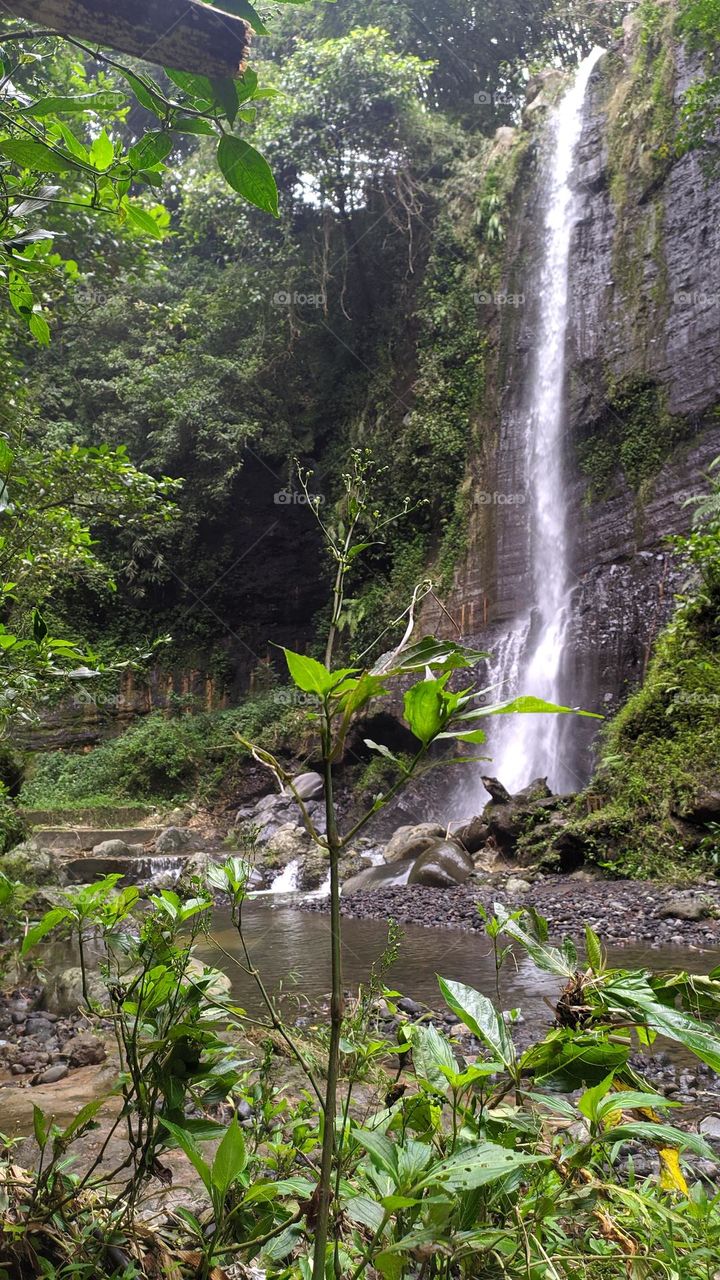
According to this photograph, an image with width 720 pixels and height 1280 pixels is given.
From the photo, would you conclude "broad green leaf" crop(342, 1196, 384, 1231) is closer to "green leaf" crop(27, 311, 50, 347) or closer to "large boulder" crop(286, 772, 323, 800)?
"green leaf" crop(27, 311, 50, 347)

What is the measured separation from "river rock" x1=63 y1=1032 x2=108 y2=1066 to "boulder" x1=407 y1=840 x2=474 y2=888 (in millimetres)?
5312

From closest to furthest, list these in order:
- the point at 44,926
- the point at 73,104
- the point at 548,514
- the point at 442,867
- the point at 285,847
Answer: the point at 44,926, the point at 73,104, the point at 442,867, the point at 285,847, the point at 548,514

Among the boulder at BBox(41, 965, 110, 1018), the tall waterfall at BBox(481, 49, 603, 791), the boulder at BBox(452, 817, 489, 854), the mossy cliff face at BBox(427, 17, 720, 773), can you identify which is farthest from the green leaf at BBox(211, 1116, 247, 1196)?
the mossy cliff face at BBox(427, 17, 720, 773)

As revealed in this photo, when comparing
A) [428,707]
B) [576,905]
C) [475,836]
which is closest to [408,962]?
[576,905]

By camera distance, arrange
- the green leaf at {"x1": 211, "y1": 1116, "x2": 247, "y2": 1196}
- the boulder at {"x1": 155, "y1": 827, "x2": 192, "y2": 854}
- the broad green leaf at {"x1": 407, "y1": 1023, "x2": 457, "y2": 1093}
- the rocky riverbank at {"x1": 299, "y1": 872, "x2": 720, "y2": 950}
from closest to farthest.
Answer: the green leaf at {"x1": 211, "y1": 1116, "x2": 247, "y2": 1196}, the broad green leaf at {"x1": 407, "y1": 1023, "x2": 457, "y2": 1093}, the rocky riverbank at {"x1": 299, "y1": 872, "x2": 720, "y2": 950}, the boulder at {"x1": 155, "y1": 827, "x2": 192, "y2": 854}

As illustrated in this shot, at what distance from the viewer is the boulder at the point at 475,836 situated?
31.1 feet

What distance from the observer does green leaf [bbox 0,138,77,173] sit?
1.10 m

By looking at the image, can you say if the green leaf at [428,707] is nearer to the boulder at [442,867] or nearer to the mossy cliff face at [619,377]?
the boulder at [442,867]

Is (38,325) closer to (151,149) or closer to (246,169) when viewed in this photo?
(151,149)

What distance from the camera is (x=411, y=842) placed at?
10188 millimetres

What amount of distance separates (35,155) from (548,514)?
43.0ft

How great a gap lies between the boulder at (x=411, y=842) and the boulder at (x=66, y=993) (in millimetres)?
5772

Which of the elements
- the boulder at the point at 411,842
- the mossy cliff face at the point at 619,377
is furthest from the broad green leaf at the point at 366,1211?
the mossy cliff face at the point at 619,377

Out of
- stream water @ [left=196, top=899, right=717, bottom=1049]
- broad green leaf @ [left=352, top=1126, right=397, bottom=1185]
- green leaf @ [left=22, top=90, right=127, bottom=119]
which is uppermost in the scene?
green leaf @ [left=22, top=90, right=127, bottom=119]
